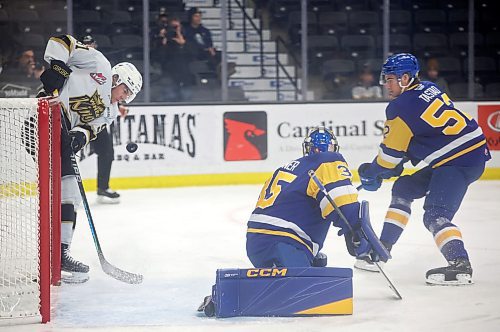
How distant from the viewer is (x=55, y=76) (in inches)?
164

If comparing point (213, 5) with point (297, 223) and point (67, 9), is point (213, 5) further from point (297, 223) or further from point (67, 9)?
point (297, 223)

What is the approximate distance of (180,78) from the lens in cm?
810

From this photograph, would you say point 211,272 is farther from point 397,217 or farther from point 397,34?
point 397,34

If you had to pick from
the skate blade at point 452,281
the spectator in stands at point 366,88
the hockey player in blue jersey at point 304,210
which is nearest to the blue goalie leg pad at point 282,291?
the hockey player in blue jersey at point 304,210

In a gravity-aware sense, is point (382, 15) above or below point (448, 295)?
above

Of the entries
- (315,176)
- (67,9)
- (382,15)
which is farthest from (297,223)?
(382,15)

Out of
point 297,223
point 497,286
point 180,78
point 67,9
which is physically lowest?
point 497,286

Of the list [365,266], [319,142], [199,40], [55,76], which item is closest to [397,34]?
[199,40]

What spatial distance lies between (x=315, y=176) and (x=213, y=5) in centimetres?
496

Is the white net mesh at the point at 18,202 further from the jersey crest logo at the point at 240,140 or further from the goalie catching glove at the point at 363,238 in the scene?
the jersey crest logo at the point at 240,140

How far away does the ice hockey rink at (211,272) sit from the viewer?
345cm

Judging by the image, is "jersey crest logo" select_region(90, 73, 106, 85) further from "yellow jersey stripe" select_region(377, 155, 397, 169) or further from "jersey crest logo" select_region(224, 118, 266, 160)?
"jersey crest logo" select_region(224, 118, 266, 160)

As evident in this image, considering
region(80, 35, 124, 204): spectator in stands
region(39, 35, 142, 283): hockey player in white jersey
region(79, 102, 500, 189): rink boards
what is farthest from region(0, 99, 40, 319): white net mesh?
region(79, 102, 500, 189): rink boards

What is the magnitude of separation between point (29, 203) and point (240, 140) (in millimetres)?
4213
